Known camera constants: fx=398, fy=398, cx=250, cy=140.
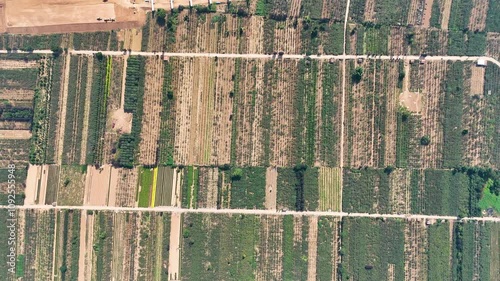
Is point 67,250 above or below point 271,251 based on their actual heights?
below

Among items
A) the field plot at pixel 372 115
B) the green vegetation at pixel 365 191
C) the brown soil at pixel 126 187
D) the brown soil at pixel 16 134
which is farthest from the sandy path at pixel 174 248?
the field plot at pixel 372 115

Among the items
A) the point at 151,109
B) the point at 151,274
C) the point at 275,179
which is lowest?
the point at 151,274

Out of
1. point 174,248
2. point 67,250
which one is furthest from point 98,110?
point 174,248

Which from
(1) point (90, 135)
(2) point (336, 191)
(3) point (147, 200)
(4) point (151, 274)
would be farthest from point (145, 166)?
(2) point (336, 191)

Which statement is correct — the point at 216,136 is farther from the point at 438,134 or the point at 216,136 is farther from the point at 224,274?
the point at 438,134

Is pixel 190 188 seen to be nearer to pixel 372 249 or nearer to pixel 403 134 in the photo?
pixel 372 249

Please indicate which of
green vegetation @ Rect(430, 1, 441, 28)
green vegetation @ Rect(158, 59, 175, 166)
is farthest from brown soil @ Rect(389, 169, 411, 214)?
green vegetation @ Rect(158, 59, 175, 166)

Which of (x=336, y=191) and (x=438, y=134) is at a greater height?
(x=438, y=134)

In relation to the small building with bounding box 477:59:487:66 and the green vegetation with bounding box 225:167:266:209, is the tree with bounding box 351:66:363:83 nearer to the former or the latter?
the small building with bounding box 477:59:487:66
